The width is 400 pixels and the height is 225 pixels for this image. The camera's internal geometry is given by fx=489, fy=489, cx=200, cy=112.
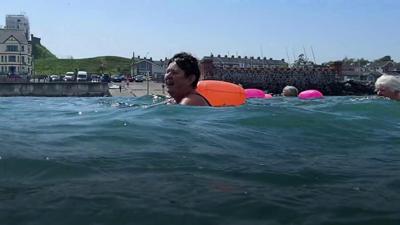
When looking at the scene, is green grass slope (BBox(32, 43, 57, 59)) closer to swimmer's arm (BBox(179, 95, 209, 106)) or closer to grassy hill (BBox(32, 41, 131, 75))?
grassy hill (BBox(32, 41, 131, 75))

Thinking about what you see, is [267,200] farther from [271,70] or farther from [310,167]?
[271,70]

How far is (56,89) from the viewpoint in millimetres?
54469

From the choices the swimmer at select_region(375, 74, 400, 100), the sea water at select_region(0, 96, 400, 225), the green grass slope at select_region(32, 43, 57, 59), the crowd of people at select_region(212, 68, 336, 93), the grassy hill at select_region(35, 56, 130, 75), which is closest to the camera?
the sea water at select_region(0, 96, 400, 225)

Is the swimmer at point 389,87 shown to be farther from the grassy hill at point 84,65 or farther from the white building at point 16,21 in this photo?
the white building at point 16,21

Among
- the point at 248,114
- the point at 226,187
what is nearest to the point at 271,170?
the point at 226,187

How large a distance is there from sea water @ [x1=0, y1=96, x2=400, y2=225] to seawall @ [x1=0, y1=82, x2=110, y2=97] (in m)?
49.3

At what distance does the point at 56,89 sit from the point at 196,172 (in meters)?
53.5

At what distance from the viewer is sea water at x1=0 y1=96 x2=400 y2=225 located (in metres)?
2.65

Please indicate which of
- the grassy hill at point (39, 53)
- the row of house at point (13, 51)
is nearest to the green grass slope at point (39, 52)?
the grassy hill at point (39, 53)

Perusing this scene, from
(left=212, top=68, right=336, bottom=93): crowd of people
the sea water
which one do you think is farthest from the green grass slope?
the sea water

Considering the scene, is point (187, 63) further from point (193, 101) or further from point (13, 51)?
point (13, 51)

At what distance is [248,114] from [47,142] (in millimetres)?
3090

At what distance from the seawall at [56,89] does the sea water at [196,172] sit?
49.3m

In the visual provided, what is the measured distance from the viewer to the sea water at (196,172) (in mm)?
2650
